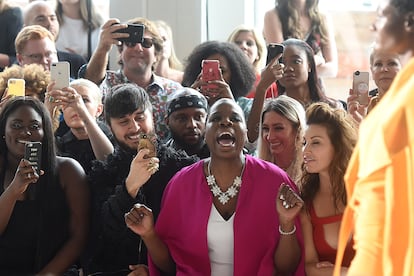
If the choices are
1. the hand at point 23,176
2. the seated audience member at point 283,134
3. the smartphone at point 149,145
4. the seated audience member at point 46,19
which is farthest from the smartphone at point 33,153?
the seated audience member at point 46,19

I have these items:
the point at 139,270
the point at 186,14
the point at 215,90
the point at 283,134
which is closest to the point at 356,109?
Result: the point at 283,134

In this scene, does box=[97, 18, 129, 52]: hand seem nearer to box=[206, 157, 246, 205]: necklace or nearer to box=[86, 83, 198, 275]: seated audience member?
box=[86, 83, 198, 275]: seated audience member

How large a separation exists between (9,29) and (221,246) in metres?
2.17

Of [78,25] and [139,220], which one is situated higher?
[78,25]

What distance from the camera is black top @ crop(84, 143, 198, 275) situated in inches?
109

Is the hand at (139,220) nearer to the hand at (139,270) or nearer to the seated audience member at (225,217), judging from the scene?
the seated audience member at (225,217)

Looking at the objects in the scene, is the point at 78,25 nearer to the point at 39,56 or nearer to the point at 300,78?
the point at 39,56

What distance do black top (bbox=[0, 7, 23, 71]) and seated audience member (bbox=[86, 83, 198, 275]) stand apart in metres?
1.36

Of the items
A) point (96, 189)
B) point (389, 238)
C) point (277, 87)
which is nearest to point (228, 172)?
point (96, 189)

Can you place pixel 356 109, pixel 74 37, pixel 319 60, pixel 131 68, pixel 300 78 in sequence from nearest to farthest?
1. pixel 356 109
2. pixel 300 78
3. pixel 131 68
4. pixel 319 60
5. pixel 74 37

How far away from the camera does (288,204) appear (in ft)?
8.08

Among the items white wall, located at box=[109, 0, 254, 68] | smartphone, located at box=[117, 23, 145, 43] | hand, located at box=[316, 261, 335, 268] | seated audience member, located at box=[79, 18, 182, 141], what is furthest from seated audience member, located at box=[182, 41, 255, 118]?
white wall, located at box=[109, 0, 254, 68]

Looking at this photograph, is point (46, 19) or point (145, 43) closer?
point (145, 43)

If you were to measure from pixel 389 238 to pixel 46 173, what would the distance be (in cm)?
184
